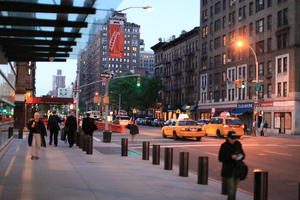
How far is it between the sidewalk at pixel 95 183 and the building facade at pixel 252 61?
3365 centimetres

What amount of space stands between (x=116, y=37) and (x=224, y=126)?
14676 mm

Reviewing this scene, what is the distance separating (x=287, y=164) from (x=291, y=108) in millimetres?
35117

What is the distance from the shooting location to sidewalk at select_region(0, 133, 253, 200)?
339 inches

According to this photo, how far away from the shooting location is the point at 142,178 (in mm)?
11203

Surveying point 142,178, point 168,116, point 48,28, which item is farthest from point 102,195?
point 168,116

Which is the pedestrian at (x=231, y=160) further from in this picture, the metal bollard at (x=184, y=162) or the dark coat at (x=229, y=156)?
the metal bollard at (x=184, y=162)

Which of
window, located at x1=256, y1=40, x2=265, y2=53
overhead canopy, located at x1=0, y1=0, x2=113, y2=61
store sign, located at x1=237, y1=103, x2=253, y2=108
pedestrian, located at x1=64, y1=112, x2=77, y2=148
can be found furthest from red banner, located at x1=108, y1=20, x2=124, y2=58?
store sign, located at x1=237, y1=103, x2=253, y2=108

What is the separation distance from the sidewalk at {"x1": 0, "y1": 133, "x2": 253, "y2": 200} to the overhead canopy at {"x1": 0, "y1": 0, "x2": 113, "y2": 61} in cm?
351

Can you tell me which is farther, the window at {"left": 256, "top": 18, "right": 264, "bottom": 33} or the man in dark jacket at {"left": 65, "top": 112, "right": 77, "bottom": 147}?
the window at {"left": 256, "top": 18, "right": 264, "bottom": 33}

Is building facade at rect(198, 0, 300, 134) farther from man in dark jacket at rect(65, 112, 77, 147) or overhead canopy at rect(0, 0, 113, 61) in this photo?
overhead canopy at rect(0, 0, 113, 61)

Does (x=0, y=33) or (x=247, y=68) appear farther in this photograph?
(x=247, y=68)

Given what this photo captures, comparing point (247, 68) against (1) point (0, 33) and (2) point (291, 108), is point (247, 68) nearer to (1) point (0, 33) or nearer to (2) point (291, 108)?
(2) point (291, 108)

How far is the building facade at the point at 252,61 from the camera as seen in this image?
1940 inches

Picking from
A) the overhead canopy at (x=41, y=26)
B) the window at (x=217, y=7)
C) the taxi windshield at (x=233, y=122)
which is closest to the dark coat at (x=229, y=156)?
the overhead canopy at (x=41, y=26)
